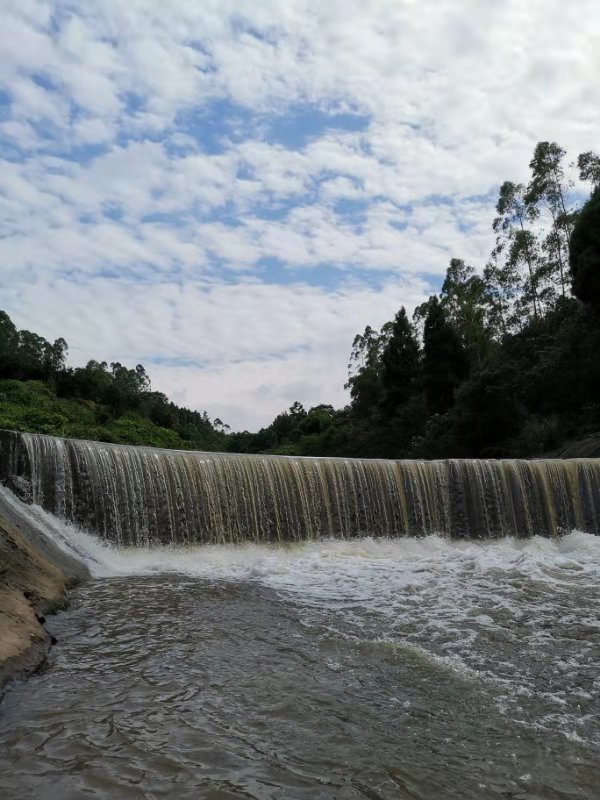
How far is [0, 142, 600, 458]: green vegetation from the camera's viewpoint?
23.9 m

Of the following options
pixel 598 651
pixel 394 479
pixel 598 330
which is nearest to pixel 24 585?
pixel 598 651

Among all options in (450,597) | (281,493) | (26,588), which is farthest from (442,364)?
(26,588)

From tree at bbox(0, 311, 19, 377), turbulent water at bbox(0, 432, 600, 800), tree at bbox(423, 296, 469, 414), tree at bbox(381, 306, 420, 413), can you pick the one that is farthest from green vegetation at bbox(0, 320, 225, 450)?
turbulent water at bbox(0, 432, 600, 800)

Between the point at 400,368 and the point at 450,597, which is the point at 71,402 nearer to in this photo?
the point at 400,368

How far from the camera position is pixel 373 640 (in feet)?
16.7

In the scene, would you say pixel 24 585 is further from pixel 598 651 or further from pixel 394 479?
pixel 394 479

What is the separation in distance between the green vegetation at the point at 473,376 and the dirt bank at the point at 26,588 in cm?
1242

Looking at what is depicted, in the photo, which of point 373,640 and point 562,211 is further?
point 562,211

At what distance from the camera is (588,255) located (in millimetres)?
23109

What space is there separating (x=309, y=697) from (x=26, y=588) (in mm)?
3038

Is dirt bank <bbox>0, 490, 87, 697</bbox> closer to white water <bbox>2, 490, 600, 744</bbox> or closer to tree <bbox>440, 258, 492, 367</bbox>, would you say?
white water <bbox>2, 490, 600, 744</bbox>

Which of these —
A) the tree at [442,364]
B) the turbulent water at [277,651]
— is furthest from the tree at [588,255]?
the turbulent water at [277,651]

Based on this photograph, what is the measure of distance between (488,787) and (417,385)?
35.8m

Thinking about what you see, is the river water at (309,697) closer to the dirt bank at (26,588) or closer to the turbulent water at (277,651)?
the turbulent water at (277,651)
